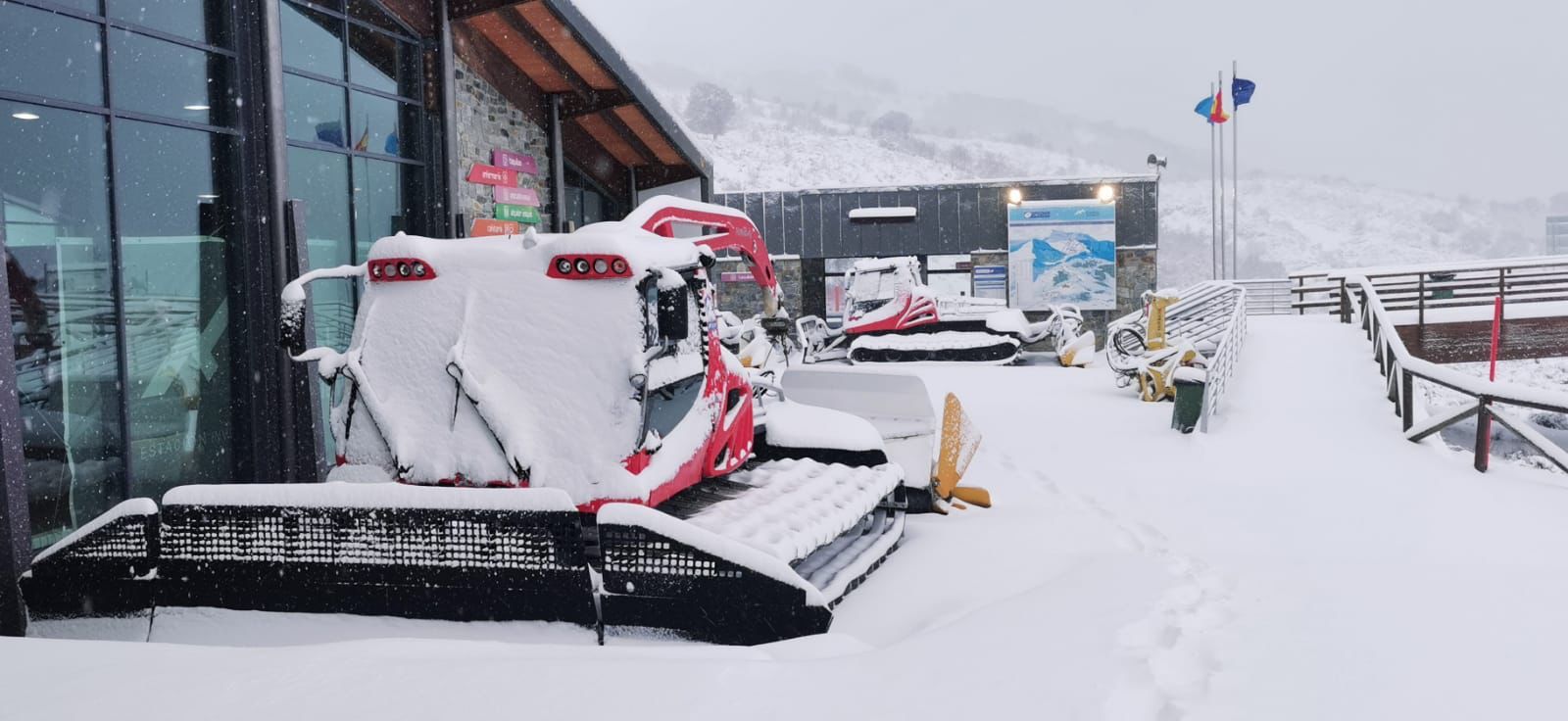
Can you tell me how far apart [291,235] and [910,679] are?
6641 millimetres

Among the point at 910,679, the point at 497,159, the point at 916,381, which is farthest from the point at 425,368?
the point at 497,159

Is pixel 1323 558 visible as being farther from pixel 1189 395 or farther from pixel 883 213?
pixel 883 213

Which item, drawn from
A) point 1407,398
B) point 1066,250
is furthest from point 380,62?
point 1066,250

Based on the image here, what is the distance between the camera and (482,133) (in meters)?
11.9

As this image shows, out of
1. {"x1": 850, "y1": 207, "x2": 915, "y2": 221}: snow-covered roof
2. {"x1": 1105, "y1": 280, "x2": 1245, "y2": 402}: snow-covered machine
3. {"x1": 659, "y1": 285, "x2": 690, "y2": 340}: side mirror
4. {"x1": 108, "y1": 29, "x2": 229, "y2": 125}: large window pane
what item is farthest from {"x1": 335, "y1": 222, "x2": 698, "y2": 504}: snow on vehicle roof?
{"x1": 850, "y1": 207, "x2": 915, "y2": 221}: snow-covered roof

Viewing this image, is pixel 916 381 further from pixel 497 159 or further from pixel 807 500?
pixel 497 159

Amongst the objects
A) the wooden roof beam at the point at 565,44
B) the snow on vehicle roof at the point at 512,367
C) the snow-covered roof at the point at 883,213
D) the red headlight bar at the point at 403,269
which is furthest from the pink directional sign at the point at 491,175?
the snow-covered roof at the point at 883,213

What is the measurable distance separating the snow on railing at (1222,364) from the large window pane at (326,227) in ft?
27.6

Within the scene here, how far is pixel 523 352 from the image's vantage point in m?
5.21

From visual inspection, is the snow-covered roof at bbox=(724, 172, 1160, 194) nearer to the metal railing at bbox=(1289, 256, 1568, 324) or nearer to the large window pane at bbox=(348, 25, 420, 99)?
the metal railing at bbox=(1289, 256, 1568, 324)

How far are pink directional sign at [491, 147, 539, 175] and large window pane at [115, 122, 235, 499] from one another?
380 centimetres

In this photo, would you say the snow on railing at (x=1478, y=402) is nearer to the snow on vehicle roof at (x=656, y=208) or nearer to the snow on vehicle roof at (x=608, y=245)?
the snow on vehicle roof at (x=656, y=208)

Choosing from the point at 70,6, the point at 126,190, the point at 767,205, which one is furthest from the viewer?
the point at 767,205

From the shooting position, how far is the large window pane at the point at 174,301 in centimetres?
789
